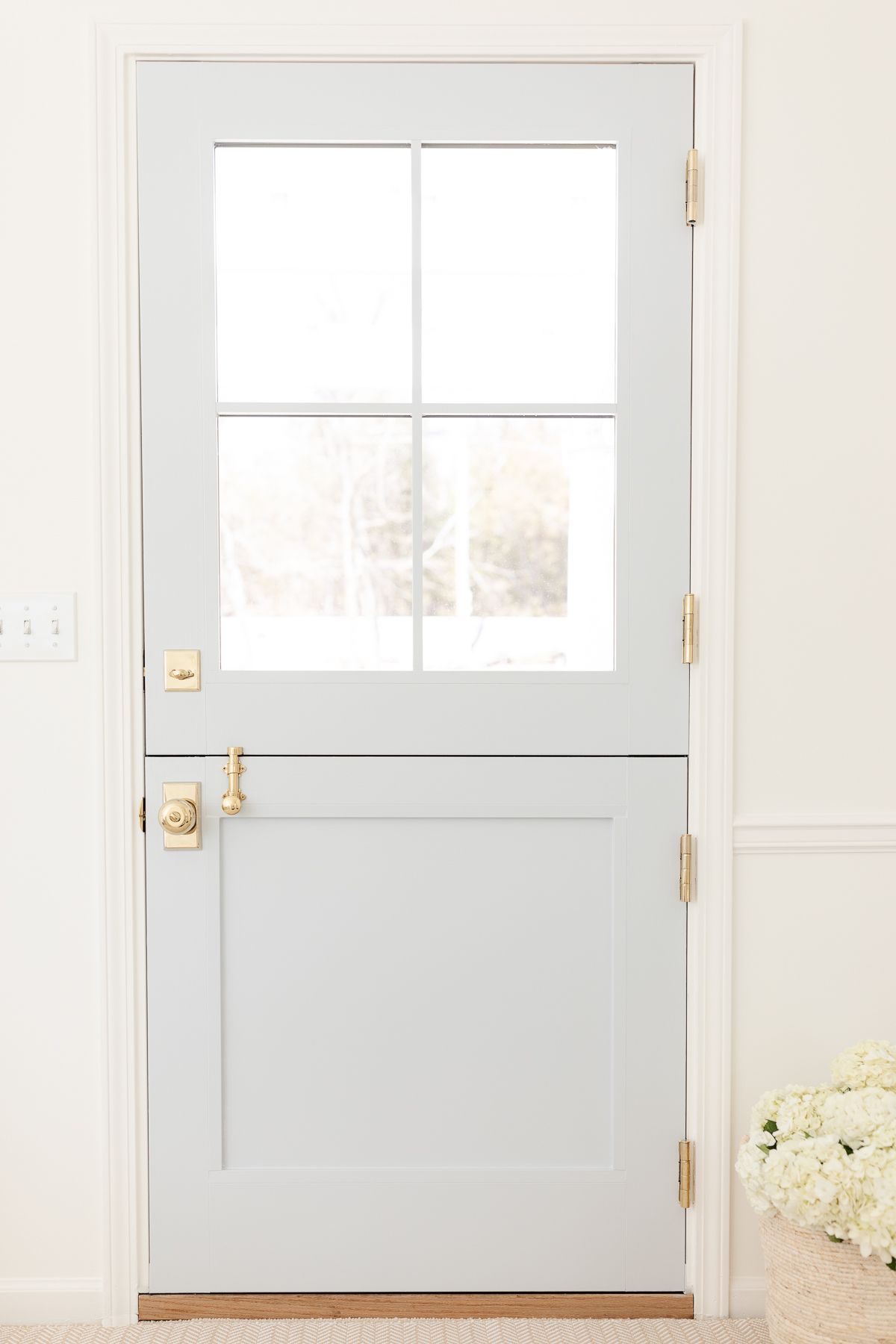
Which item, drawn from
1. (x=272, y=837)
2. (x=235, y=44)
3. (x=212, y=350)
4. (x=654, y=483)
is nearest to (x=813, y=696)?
(x=654, y=483)

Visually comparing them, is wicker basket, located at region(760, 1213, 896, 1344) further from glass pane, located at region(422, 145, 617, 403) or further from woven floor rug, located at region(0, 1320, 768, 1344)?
glass pane, located at region(422, 145, 617, 403)

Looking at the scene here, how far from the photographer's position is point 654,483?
5.54ft

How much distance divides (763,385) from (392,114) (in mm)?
752

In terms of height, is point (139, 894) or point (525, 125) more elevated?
point (525, 125)

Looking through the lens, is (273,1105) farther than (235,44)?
Yes

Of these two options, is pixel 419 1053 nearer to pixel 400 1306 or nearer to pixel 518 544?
pixel 400 1306

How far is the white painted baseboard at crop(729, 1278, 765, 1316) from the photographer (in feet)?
5.72

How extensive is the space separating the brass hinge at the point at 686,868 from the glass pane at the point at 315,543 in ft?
1.83

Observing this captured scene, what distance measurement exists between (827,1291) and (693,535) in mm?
1168

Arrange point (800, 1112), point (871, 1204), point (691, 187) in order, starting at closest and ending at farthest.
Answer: point (871, 1204) < point (800, 1112) < point (691, 187)

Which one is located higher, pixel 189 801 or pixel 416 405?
pixel 416 405

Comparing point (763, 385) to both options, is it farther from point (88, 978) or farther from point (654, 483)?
point (88, 978)

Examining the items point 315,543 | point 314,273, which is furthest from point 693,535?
point 314,273

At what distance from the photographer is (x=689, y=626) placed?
168cm
